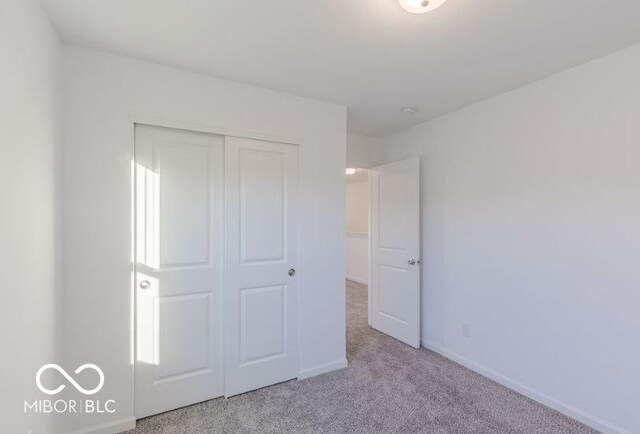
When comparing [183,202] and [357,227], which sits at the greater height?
[183,202]

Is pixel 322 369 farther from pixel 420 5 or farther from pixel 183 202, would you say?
pixel 420 5

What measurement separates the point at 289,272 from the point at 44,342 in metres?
1.59

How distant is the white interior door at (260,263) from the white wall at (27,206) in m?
1.05

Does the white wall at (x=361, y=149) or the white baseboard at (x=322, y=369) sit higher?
the white wall at (x=361, y=149)

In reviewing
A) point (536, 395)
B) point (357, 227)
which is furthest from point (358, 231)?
point (536, 395)

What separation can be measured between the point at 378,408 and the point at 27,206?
2.47m

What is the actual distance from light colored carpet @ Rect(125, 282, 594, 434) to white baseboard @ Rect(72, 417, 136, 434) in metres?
0.07

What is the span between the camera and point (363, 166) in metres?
3.89

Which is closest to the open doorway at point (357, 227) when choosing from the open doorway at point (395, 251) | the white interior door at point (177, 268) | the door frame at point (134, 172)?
the open doorway at point (395, 251)

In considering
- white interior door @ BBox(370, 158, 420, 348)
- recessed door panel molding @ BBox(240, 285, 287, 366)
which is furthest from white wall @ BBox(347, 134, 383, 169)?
recessed door panel molding @ BBox(240, 285, 287, 366)

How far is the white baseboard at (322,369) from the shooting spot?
2663mm

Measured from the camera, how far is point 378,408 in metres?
2.24

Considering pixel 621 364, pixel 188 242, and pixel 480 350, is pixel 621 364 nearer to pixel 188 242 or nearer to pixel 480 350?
pixel 480 350

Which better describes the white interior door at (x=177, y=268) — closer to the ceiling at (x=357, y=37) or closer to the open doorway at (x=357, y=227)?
the ceiling at (x=357, y=37)
